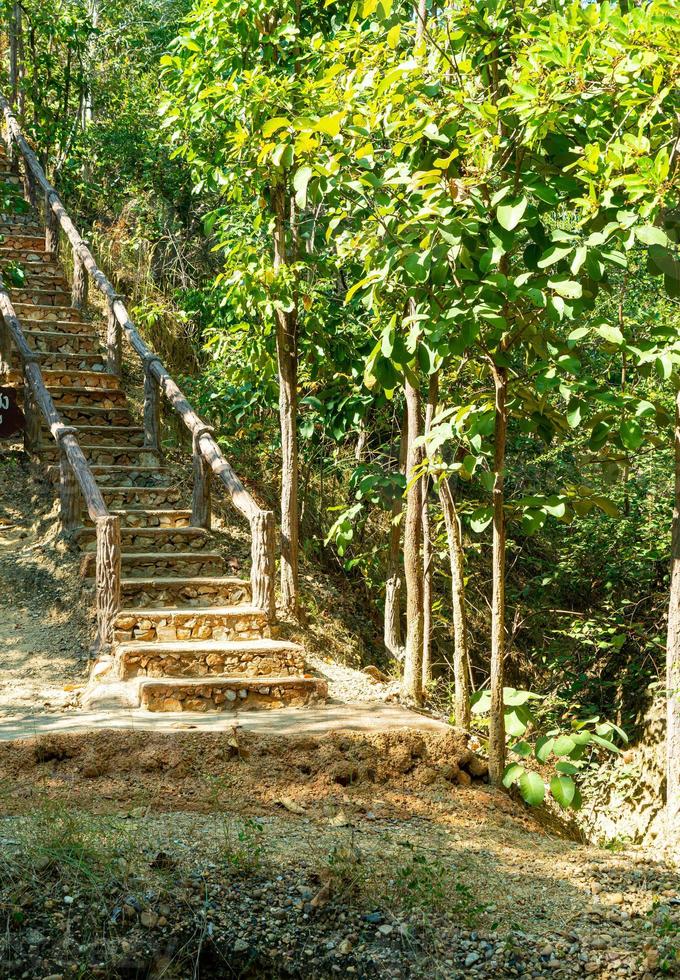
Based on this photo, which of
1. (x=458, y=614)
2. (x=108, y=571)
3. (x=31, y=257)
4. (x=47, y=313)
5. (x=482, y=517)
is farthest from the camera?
(x=31, y=257)

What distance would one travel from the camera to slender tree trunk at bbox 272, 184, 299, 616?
8.99 meters

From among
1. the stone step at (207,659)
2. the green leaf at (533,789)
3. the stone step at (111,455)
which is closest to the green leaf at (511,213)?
the green leaf at (533,789)

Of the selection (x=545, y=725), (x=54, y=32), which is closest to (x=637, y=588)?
(x=545, y=725)

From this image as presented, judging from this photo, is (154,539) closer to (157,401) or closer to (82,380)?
(157,401)

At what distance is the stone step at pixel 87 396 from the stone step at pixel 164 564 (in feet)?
8.60

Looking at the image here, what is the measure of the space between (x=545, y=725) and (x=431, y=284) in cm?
525

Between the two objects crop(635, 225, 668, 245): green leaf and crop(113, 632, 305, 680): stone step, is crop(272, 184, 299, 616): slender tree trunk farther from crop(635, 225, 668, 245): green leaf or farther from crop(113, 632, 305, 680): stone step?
crop(635, 225, 668, 245): green leaf

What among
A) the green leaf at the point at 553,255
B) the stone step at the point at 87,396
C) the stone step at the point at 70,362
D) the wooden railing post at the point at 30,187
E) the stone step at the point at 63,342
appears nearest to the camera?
the green leaf at the point at 553,255

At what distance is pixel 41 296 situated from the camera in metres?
12.6

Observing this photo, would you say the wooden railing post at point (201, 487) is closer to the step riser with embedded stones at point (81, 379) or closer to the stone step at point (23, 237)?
the step riser with embedded stones at point (81, 379)

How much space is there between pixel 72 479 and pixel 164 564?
1184 mm

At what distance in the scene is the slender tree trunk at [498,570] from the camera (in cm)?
517

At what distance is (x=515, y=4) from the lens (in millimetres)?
4828

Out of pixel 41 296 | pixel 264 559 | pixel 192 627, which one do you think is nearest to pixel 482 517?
pixel 264 559
